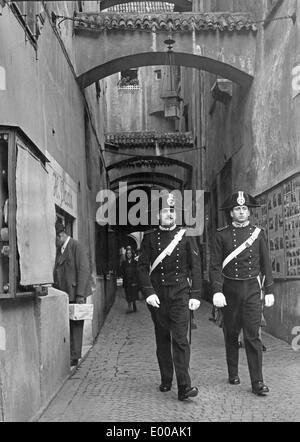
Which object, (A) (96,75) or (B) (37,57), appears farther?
(A) (96,75)

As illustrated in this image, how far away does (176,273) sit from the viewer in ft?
20.2

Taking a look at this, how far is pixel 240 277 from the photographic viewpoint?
20.9 ft

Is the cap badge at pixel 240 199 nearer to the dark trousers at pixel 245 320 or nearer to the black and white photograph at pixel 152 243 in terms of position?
the black and white photograph at pixel 152 243

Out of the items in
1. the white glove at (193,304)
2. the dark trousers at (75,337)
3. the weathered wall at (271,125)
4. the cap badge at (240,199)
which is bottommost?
the dark trousers at (75,337)

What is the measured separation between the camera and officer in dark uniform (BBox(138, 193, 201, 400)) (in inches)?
236

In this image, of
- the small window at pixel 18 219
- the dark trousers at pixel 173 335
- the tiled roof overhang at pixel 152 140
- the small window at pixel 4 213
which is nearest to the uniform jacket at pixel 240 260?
the dark trousers at pixel 173 335

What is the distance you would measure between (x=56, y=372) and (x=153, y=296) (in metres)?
1.35

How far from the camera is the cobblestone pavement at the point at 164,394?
539cm

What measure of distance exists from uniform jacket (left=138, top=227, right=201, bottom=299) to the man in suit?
1.81 m

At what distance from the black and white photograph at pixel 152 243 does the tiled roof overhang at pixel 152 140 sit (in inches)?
172

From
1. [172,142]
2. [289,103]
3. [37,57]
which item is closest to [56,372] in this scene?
[37,57]

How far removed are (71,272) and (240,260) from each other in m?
2.45

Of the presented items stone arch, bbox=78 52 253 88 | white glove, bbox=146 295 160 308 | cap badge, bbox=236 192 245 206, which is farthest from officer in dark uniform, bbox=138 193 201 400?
stone arch, bbox=78 52 253 88
